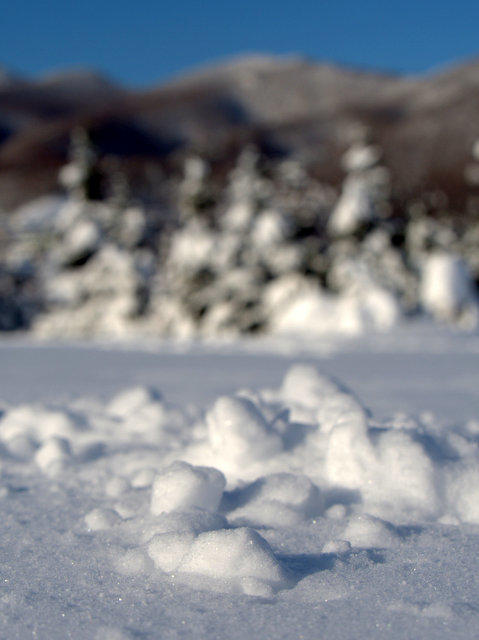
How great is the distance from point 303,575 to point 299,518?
0.84ft

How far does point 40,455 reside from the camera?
1743 millimetres

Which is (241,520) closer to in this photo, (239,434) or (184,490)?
(184,490)

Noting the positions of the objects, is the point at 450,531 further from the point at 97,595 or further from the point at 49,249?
the point at 49,249

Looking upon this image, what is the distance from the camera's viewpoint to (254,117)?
97.1m

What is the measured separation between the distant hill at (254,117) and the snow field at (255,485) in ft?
137

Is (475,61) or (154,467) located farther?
(475,61)

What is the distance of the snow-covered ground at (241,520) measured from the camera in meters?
0.91

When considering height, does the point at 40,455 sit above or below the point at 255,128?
below

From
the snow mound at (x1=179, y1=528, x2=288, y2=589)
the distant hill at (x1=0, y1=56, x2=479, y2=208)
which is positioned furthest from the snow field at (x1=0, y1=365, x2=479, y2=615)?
the distant hill at (x1=0, y1=56, x2=479, y2=208)

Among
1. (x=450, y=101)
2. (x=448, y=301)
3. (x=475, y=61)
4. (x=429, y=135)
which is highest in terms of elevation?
(x=475, y=61)

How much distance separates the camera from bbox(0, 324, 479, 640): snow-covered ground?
35.8 inches

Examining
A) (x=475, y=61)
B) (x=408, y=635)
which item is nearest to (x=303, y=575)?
(x=408, y=635)

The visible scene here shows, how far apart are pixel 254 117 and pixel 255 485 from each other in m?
101

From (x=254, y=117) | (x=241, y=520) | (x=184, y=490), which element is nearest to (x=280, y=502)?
(x=241, y=520)
